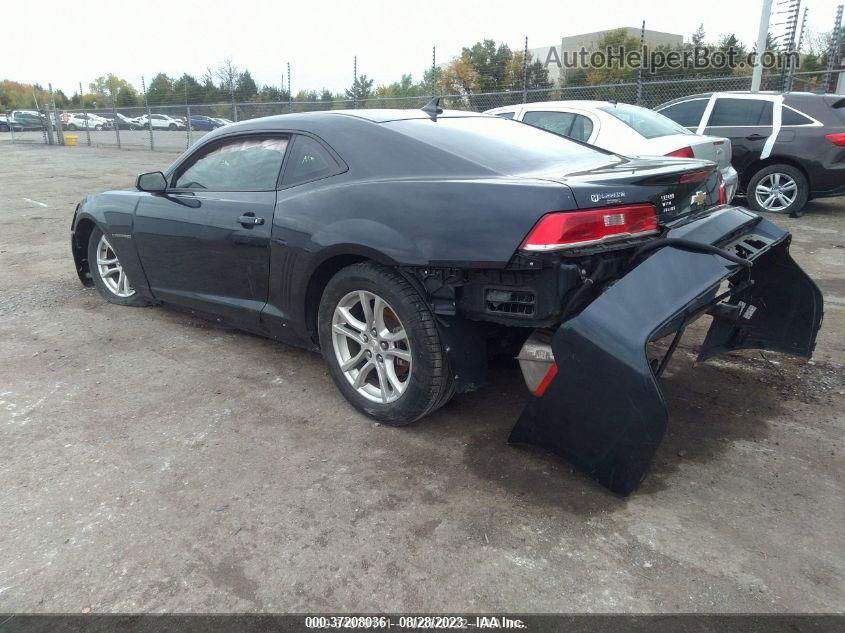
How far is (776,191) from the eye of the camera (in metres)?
8.98

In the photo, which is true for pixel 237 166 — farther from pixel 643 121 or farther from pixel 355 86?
pixel 355 86

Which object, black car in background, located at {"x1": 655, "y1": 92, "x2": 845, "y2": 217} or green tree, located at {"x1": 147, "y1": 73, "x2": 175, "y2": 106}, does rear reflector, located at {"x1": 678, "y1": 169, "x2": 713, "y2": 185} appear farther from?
green tree, located at {"x1": 147, "y1": 73, "x2": 175, "y2": 106}

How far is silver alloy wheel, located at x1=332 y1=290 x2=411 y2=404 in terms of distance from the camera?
3174 mm

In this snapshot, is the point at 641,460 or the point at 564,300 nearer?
the point at 641,460

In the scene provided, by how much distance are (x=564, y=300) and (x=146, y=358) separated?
2829 mm

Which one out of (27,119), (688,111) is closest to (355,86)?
(688,111)

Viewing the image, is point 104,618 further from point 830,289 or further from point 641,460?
point 830,289

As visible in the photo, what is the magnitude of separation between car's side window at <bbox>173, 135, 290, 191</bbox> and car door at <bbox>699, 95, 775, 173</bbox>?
24.5ft

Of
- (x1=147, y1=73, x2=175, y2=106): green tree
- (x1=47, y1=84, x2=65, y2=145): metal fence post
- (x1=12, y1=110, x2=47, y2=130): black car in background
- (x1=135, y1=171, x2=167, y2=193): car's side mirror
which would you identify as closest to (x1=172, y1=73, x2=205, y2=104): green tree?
(x1=147, y1=73, x2=175, y2=106): green tree

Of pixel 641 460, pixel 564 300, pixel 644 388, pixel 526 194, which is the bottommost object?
pixel 641 460

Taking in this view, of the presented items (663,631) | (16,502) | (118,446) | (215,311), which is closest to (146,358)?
→ (215,311)

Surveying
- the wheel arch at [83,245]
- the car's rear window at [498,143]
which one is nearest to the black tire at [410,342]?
the car's rear window at [498,143]

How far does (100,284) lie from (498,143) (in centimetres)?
369

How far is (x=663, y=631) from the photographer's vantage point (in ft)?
6.49
